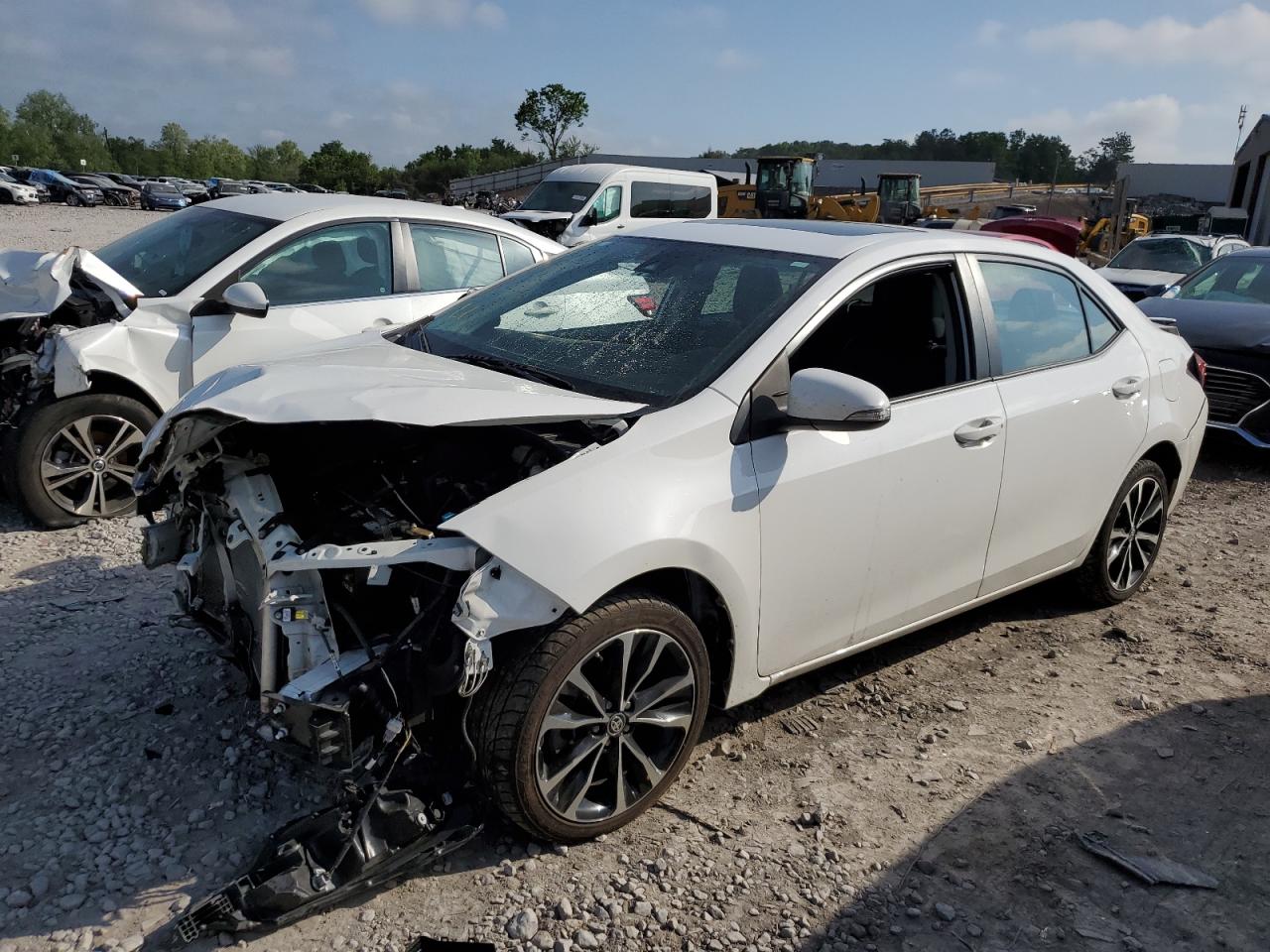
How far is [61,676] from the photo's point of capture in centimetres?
366

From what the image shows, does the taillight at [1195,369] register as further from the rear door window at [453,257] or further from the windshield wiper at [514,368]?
the rear door window at [453,257]

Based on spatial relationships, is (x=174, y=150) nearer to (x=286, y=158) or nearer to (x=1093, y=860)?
(x=286, y=158)

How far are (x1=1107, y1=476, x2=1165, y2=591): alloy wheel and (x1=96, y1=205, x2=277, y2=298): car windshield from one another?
4841 mm

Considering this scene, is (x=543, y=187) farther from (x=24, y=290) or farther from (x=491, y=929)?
(x=491, y=929)

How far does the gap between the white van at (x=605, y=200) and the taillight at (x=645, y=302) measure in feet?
41.9

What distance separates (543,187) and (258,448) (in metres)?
15.5

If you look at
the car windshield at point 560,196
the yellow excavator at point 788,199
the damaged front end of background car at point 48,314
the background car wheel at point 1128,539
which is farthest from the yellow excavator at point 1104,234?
the damaged front end of background car at point 48,314

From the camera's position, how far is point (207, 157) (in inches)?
3733

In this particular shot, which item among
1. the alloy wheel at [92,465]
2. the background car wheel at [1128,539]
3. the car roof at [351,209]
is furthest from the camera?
the car roof at [351,209]

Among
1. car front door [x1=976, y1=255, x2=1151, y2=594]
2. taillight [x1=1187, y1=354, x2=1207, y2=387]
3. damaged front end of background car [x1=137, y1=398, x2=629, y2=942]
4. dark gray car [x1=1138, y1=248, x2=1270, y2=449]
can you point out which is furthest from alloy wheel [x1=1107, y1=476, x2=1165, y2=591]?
dark gray car [x1=1138, y1=248, x2=1270, y2=449]

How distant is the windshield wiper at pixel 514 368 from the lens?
3.27m

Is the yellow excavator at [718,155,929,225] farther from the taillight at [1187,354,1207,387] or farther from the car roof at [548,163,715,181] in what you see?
the taillight at [1187,354,1207,387]

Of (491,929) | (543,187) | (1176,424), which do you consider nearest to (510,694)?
(491,929)

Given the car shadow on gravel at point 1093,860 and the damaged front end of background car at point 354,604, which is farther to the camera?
the car shadow on gravel at point 1093,860
